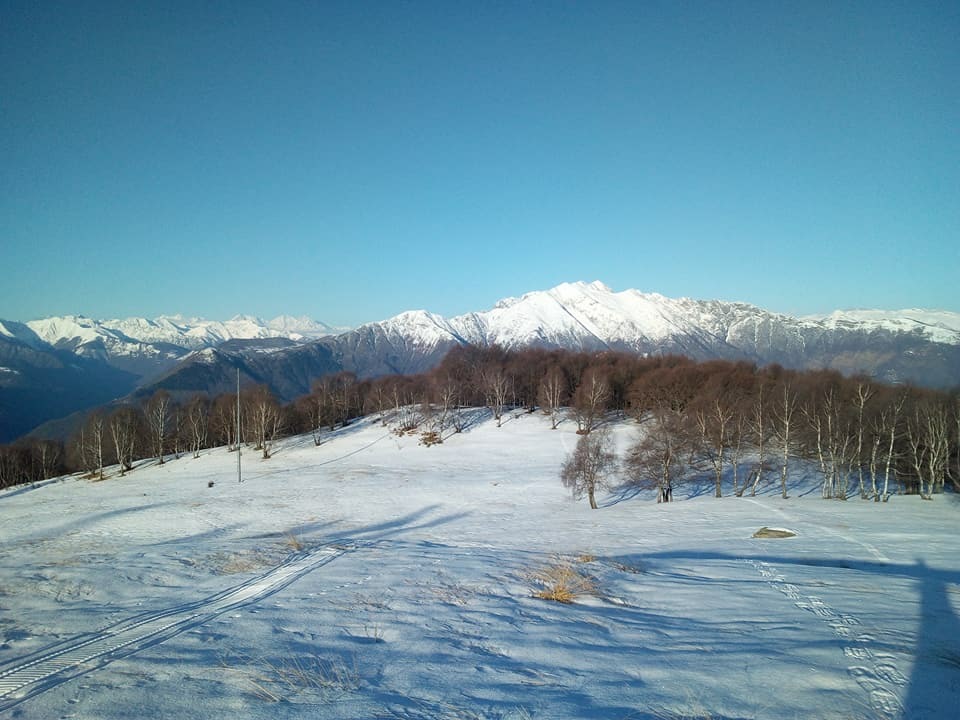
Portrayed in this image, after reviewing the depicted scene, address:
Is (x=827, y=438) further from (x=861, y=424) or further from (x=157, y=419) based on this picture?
(x=157, y=419)

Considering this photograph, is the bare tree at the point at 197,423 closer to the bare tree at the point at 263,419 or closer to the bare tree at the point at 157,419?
the bare tree at the point at 157,419

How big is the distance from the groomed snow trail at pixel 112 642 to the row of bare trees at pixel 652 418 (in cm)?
2965

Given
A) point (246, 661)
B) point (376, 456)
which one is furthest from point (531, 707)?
point (376, 456)

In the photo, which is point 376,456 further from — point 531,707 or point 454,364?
point 531,707

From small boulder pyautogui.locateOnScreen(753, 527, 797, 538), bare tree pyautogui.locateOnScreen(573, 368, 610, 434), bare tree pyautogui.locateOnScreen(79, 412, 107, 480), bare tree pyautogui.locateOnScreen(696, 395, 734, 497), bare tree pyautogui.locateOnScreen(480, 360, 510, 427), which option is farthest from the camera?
bare tree pyautogui.locateOnScreen(480, 360, 510, 427)

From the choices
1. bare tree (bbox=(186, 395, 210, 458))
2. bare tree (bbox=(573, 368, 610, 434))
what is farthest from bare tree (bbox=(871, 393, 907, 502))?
bare tree (bbox=(186, 395, 210, 458))

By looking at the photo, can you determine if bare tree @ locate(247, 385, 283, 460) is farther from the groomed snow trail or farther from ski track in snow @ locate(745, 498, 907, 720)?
ski track in snow @ locate(745, 498, 907, 720)

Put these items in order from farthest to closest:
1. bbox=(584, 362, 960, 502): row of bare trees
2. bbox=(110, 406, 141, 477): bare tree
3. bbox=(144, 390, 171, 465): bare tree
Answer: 1. bbox=(144, 390, 171, 465): bare tree
2. bbox=(110, 406, 141, 477): bare tree
3. bbox=(584, 362, 960, 502): row of bare trees

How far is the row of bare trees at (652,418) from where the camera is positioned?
34.5 m

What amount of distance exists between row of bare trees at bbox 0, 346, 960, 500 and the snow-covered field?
1324 cm

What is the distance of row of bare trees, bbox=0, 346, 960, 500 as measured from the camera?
34469 mm

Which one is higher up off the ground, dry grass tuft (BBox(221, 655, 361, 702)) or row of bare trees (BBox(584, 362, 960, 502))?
dry grass tuft (BBox(221, 655, 361, 702))

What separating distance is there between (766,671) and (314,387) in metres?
92.1

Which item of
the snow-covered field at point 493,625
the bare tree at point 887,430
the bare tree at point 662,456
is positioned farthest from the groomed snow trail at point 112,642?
the bare tree at point 887,430
